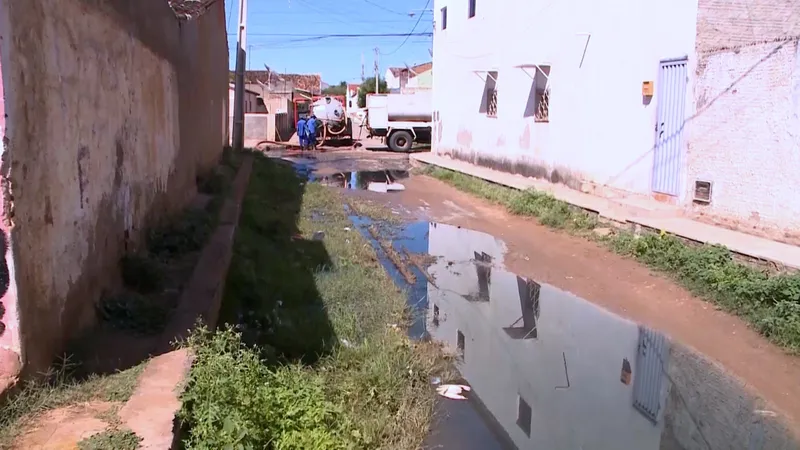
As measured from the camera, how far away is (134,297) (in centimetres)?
515

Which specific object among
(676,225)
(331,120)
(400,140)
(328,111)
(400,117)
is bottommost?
(676,225)

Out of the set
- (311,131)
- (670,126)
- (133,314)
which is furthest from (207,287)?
(311,131)

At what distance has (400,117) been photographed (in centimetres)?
3062

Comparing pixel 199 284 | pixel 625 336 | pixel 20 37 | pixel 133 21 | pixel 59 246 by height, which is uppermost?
pixel 133 21

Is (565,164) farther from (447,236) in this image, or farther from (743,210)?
(743,210)

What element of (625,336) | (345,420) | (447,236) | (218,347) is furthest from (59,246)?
(447,236)

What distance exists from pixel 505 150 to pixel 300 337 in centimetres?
1316

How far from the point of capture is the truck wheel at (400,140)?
3100 centimetres

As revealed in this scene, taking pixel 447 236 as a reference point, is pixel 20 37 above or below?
above

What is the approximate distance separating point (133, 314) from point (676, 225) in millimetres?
6901

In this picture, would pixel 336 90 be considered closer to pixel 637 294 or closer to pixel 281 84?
pixel 281 84

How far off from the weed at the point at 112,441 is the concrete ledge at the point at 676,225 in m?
6.06

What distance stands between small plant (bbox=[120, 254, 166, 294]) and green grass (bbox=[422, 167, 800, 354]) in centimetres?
500

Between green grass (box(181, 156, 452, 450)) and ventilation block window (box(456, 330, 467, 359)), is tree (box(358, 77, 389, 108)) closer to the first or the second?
green grass (box(181, 156, 452, 450))
